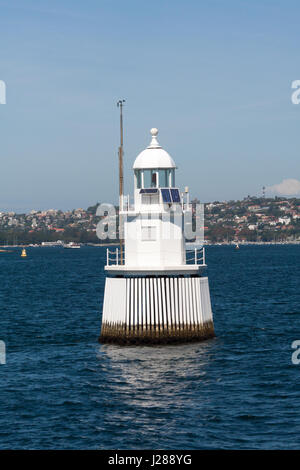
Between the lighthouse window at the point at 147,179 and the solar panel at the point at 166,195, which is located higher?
the lighthouse window at the point at 147,179

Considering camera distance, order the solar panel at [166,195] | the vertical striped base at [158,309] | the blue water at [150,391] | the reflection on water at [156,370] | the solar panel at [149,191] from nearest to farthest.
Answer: the blue water at [150,391]
the reflection on water at [156,370]
the vertical striped base at [158,309]
the solar panel at [166,195]
the solar panel at [149,191]

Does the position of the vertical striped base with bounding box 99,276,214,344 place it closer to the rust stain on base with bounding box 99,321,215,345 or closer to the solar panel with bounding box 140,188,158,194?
the rust stain on base with bounding box 99,321,215,345

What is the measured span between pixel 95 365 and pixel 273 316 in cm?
2163

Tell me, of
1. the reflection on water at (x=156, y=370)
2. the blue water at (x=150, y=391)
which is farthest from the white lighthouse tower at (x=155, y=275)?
the blue water at (x=150, y=391)

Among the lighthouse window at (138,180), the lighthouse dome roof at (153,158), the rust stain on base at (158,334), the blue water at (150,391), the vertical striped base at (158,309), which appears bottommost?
the blue water at (150,391)

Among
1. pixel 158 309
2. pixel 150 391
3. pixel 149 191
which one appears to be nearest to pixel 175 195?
pixel 149 191

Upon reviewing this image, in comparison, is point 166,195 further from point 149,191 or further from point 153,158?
point 153,158

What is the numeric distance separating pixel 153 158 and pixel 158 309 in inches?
290

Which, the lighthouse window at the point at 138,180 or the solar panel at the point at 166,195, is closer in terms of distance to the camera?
the solar panel at the point at 166,195

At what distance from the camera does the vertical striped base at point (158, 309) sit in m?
33.6

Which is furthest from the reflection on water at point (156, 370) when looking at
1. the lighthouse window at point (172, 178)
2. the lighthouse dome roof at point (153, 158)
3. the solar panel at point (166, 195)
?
the lighthouse dome roof at point (153, 158)

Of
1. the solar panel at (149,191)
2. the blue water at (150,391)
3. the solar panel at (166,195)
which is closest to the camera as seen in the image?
the blue water at (150,391)

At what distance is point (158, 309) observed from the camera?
110ft

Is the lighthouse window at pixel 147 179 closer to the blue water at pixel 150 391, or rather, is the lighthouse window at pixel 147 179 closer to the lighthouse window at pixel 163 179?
the lighthouse window at pixel 163 179
